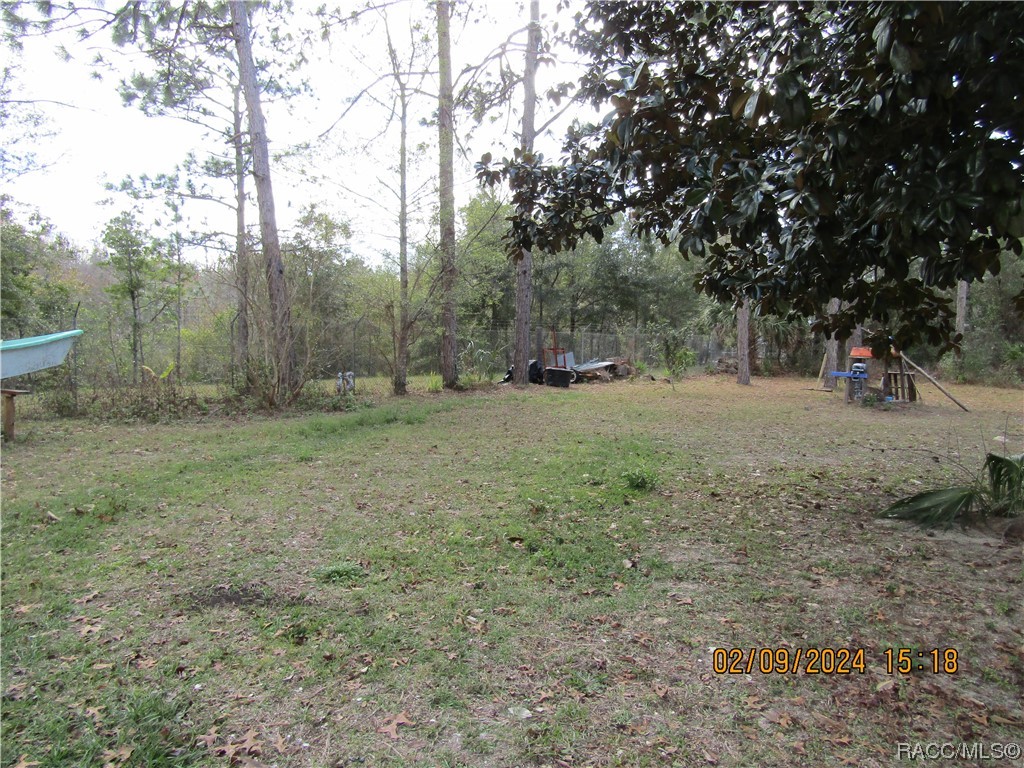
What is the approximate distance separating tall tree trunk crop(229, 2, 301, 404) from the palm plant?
9460 mm

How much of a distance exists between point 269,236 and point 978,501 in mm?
11198

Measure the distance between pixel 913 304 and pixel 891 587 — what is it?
6.52ft

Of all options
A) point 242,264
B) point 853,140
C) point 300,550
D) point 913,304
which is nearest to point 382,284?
point 242,264

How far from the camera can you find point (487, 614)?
3023 mm

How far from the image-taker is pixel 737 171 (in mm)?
2725

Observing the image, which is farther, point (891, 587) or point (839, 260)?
point (891, 587)

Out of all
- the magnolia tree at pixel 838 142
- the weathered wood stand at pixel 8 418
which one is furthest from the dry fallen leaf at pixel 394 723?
the weathered wood stand at pixel 8 418

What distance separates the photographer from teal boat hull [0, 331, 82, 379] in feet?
24.7

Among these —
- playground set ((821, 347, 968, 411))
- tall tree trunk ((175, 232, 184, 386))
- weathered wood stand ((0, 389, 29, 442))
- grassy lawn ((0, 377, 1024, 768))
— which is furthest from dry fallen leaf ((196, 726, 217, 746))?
playground set ((821, 347, 968, 411))

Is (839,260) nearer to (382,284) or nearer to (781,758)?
(781,758)

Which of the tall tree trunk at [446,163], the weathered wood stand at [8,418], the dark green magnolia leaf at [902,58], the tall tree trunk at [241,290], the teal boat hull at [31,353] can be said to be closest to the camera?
the dark green magnolia leaf at [902,58]

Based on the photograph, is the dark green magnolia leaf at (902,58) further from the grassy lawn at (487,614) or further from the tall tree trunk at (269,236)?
the tall tree trunk at (269,236)

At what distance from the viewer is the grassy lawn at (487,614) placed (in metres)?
2.12

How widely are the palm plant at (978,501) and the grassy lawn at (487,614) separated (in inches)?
8.8
